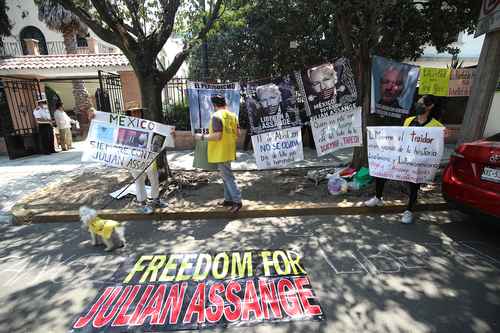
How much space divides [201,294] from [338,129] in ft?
12.6

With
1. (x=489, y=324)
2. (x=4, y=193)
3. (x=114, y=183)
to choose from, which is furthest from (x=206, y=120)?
(x=489, y=324)

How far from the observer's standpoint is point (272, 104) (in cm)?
552

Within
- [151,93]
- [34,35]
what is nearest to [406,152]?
[151,93]

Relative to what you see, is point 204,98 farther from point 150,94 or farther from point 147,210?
point 147,210

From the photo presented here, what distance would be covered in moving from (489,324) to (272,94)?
14.2 feet

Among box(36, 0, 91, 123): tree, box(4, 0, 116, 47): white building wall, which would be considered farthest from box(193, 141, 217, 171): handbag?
box(4, 0, 116, 47): white building wall

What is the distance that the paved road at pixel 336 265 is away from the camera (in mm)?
2561

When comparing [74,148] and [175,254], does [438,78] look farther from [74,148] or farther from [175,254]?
[74,148]

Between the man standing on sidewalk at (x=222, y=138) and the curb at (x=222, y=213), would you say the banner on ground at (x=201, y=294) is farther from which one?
the man standing on sidewalk at (x=222, y=138)

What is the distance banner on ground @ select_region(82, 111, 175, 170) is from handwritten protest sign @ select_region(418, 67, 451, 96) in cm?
555

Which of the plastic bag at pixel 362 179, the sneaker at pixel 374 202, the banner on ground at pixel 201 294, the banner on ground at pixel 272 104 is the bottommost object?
the banner on ground at pixel 201 294

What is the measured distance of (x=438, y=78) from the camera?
6.39 meters

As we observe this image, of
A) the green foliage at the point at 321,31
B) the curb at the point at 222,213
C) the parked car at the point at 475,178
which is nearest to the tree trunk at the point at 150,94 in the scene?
the curb at the point at 222,213

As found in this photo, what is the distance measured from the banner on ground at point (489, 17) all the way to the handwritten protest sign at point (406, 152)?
2.34 meters
